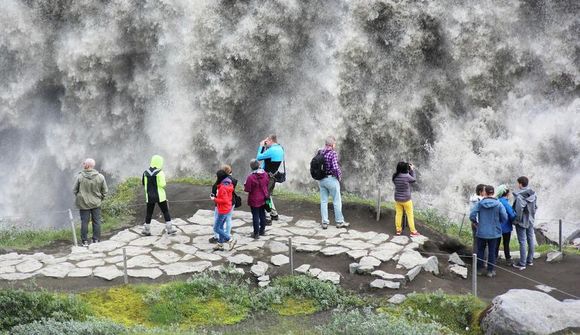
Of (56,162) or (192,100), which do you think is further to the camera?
(56,162)

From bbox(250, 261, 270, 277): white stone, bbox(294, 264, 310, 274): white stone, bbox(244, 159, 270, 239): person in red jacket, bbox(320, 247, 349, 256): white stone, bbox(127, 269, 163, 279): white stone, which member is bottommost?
bbox(294, 264, 310, 274): white stone

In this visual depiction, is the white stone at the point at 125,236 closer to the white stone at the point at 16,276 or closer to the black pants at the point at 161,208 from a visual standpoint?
the black pants at the point at 161,208

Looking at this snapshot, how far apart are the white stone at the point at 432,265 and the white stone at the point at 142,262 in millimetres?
4587

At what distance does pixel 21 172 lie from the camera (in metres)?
25.7

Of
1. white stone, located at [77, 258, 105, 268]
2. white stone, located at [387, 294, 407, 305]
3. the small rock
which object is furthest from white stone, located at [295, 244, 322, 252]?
the small rock

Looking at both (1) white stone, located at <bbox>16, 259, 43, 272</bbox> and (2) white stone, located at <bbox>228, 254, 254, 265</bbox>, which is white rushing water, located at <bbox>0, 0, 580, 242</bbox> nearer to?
(2) white stone, located at <bbox>228, 254, 254, 265</bbox>

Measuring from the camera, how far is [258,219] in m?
12.4

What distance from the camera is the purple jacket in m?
12.1

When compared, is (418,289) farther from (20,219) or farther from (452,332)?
(20,219)

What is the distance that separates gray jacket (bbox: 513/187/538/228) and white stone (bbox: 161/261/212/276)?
5.61 metres

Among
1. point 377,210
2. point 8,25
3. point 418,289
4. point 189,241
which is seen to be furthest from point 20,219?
point 418,289

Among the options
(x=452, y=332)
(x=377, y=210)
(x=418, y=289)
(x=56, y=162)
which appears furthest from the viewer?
(x=56, y=162)

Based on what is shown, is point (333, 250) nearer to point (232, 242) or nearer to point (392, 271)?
point (392, 271)

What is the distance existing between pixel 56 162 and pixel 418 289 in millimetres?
18932
